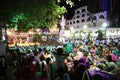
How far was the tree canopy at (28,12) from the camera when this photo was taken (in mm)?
10773

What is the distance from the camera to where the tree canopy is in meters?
10.8

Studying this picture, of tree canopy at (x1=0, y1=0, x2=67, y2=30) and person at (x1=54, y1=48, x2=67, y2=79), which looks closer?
person at (x1=54, y1=48, x2=67, y2=79)

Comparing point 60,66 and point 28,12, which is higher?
point 28,12

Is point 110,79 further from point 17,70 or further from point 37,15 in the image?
point 37,15

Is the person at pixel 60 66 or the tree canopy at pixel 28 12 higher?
the tree canopy at pixel 28 12

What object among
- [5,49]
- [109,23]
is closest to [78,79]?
[5,49]

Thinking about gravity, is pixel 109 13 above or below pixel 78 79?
above

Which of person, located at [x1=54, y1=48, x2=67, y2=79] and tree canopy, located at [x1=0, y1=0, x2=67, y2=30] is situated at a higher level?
tree canopy, located at [x1=0, y1=0, x2=67, y2=30]

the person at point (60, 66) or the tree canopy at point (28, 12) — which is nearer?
the person at point (60, 66)

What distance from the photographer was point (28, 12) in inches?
481

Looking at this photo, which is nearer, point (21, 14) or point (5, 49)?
point (21, 14)

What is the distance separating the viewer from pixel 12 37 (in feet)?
118

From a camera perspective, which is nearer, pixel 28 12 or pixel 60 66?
pixel 60 66

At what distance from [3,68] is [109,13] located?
305 ft
